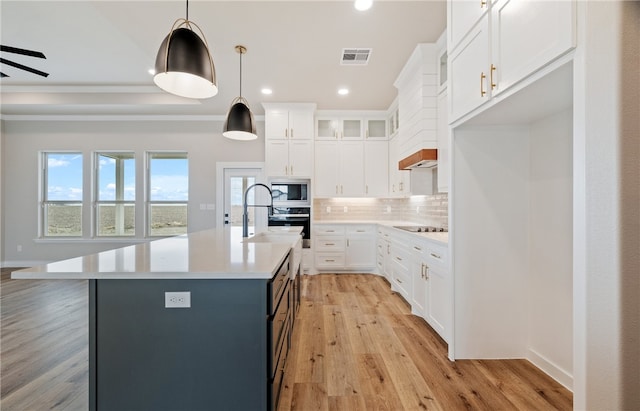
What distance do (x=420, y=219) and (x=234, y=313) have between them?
12.1 ft

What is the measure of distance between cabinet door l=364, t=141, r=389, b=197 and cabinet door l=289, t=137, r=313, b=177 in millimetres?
1038

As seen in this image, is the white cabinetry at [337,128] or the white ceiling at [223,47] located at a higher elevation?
the white ceiling at [223,47]

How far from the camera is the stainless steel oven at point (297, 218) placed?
4.74m

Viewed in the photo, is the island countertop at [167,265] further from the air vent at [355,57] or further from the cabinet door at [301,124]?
the cabinet door at [301,124]

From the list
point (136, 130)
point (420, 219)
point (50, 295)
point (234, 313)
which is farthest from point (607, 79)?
point (136, 130)

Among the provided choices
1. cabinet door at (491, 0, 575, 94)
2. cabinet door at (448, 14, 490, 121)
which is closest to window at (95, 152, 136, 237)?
cabinet door at (448, 14, 490, 121)

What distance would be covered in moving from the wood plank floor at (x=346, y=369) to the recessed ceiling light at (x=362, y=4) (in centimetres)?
293

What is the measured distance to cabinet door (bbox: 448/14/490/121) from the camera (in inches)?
67.4

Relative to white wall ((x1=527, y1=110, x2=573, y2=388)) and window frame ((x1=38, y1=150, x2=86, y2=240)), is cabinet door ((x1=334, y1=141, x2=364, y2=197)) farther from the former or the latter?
window frame ((x1=38, y1=150, x2=86, y2=240))

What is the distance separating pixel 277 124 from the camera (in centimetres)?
481

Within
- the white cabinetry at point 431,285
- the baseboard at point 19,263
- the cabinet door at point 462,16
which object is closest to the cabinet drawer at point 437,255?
the white cabinetry at point 431,285

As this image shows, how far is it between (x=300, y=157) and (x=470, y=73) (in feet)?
10.6

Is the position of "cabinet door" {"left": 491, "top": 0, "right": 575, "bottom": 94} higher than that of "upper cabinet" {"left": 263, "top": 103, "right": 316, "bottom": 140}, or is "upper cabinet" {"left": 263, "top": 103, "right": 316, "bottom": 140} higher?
"upper cabinet" {"left": 263, "top": 103, "right": 316, "bottom": 140}

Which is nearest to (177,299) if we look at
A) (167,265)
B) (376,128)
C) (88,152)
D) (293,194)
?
(167,265)
